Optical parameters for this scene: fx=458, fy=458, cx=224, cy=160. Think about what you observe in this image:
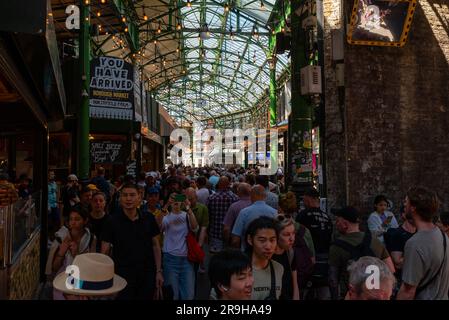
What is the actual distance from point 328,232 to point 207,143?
70.6m

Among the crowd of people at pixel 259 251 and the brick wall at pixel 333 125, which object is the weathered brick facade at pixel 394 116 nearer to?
the brick wall at pixel 333 125

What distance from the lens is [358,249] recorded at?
4621 millimetres

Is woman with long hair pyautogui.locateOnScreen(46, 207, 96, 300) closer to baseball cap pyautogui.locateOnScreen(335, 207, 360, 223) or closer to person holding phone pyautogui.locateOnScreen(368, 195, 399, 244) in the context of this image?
baseball cap pyautogui.locateOnScreen(335, 207, 360, 223)

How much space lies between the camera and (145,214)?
514 centimetres

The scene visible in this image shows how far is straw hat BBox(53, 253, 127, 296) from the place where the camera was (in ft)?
10.1

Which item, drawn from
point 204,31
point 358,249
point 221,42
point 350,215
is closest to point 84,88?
point 350,215

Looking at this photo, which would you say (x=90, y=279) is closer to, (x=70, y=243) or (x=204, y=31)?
(x=70, y=243)

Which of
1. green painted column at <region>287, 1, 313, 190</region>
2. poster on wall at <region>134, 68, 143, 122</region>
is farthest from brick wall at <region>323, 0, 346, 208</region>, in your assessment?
poster on wall at <region>134, 68, 143, 122</region>

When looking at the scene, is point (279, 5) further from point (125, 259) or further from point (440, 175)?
point (125, 259)

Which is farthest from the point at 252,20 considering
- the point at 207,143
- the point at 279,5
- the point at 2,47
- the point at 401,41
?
the point at 207,143

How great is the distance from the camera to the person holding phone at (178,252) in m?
5.96

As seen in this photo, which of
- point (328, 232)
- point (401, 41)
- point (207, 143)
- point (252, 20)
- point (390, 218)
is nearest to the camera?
point (328, 232)

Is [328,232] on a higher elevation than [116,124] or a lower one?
lower

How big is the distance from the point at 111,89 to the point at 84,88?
3.37 m
